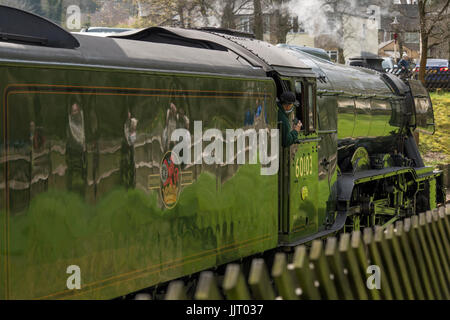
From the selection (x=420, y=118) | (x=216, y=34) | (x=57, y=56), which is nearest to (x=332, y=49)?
(x=420, y=118)

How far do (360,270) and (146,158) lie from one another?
6.21 ft

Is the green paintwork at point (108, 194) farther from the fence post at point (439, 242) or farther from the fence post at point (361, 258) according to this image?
the fence post at point (439, 242)

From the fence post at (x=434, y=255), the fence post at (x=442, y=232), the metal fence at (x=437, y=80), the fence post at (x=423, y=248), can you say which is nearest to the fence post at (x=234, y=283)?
the fence post at (x=423, y=248)

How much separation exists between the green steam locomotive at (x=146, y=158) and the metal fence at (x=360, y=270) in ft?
2.69

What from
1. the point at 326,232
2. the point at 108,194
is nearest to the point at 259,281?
the point at 108,194

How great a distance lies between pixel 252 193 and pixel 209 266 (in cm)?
96

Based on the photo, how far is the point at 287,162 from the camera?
7234mm

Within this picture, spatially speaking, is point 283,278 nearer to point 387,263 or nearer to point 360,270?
point 360,270

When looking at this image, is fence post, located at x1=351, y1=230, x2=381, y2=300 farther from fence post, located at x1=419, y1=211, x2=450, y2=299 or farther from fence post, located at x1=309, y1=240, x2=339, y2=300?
fence post, located at x1=419, y1=211, x2=450, y2=299

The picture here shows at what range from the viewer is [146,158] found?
508 cm

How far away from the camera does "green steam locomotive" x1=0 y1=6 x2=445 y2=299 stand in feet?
13.4

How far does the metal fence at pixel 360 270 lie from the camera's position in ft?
9.72

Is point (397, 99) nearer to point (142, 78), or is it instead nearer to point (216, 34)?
point (216, 34)
